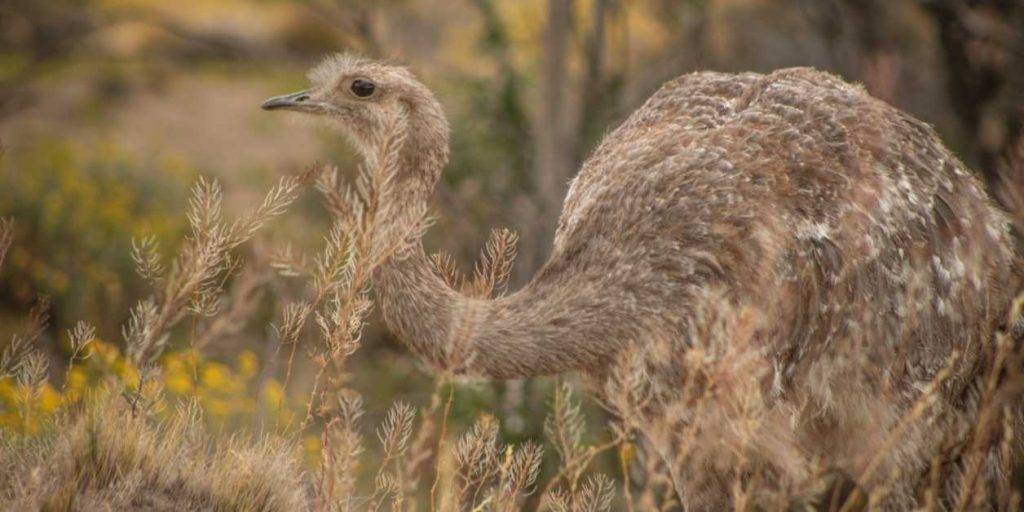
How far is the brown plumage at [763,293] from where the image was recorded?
540 centimetres

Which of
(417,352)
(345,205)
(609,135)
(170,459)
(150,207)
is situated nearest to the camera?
(345,205)

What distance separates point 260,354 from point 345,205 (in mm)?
7311

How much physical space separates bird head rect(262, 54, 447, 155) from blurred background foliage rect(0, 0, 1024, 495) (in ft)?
1.40

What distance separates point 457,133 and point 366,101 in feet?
15.9

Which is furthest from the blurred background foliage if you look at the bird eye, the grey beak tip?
the grey beak tip

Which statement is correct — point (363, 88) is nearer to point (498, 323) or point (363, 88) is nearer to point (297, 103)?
point (297, 103)

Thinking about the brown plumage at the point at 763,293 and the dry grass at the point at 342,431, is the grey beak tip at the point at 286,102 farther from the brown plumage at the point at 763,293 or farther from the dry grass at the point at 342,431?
the dry grass at the point at 342,431

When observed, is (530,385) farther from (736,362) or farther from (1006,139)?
(736,362)

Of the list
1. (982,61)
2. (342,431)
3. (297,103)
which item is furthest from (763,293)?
(982,61)

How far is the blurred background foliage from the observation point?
33.6 ft

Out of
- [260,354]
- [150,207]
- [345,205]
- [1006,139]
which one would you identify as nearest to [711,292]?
[345,205]

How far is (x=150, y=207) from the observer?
13.3 metres

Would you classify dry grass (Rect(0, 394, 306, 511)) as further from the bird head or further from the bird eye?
the bird eye

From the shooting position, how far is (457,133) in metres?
10.9
